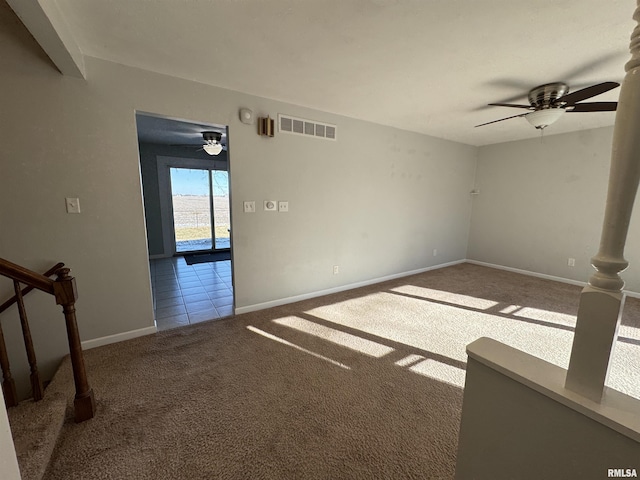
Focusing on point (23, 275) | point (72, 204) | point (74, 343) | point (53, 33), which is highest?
point (53, 33)

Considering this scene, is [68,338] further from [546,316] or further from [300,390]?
[546,316]

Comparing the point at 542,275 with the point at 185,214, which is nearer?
the point at 542,275

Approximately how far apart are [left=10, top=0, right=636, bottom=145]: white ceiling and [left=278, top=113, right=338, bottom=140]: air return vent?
0.25 m

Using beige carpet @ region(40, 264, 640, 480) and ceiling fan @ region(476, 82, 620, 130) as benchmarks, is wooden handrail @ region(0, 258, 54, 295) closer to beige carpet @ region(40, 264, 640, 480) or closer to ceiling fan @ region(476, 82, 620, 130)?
beige carpet @ region(40, 264, 640, 480)

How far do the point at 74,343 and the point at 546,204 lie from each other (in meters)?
6.15

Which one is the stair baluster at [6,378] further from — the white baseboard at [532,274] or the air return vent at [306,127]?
the white baseboard at [532,274]

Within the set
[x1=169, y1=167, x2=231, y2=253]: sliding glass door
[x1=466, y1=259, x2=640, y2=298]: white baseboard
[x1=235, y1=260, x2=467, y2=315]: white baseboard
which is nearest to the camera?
[x1=235, y1=260, x2=467, y2=315]: white baseboard

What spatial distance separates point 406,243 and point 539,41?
3063mm

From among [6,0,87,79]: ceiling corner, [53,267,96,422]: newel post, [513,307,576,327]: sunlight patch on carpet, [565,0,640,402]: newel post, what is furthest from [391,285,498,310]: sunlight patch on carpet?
[6,0,87,79]: ceiling corner

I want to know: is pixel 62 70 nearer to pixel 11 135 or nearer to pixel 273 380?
pixel 11 135

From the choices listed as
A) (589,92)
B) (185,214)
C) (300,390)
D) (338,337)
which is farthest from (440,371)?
(185,214)

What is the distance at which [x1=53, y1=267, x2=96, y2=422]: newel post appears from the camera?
146 centimetres

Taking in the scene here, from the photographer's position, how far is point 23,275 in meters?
1.35

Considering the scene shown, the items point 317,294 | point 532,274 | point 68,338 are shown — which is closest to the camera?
point 68,338
